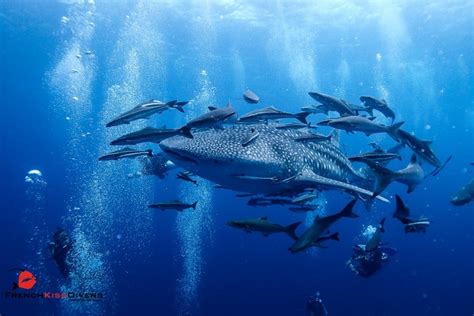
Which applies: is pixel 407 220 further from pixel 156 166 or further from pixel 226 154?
pixel 156 166

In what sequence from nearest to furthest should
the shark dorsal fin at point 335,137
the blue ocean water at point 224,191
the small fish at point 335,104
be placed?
the small fish at point 335,104
the shark dorsal fin at point 335,137
the blue ocean water at point 224,191

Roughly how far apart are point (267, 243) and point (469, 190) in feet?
71.4

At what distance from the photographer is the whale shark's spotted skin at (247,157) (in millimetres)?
4155

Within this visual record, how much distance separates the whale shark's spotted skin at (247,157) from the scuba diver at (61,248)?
808 centimetres

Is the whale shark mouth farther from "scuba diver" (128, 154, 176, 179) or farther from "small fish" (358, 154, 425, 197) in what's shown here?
"scuba diver" (128, 154, 176, 179)

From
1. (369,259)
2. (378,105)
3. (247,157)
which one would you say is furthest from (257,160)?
(369,259)

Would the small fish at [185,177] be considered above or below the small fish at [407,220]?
above

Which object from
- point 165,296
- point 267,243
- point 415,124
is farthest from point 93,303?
point 415,124

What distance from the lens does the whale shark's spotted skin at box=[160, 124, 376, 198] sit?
416 centimetres

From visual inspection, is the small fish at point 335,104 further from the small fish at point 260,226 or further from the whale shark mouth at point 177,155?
the whale shark mouth at point 177,155

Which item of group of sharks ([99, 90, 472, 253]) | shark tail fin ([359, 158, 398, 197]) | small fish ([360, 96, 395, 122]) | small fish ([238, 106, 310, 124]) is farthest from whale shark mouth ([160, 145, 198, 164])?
small fish ([360, 96, 395, 122])

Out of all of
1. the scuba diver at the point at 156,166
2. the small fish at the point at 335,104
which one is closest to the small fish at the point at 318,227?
the small fish at the point at 335,104

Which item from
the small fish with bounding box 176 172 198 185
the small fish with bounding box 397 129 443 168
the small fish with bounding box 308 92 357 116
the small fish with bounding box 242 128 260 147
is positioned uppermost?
the small fish with bounding box 308 92 357 116

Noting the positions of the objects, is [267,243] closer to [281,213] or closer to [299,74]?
[281,213]
